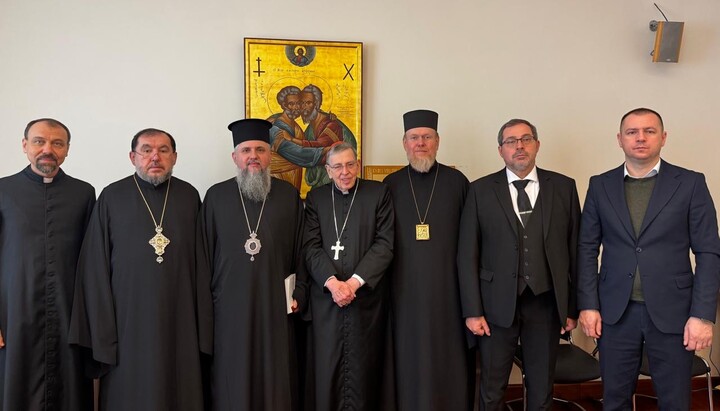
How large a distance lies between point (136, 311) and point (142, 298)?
8 centimetres

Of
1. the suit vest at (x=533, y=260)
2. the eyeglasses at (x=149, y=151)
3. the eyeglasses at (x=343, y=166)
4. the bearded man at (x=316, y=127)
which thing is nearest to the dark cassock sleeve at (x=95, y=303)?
the eyeglasses at (x=149, y=151)

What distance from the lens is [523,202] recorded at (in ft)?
9.46

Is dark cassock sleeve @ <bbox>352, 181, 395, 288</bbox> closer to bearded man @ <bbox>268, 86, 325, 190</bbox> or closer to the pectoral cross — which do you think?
the pectoral cross

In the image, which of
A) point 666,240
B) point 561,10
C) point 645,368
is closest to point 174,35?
point 561,10

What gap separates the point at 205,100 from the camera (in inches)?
145

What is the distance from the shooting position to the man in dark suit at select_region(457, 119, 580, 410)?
279 cm

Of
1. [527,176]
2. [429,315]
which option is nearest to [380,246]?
[429,315]

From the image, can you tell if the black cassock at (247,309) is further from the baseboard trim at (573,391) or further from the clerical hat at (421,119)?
the baseboard trim at (573,391)

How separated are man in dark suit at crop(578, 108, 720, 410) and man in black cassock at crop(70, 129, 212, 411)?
225 centimetres

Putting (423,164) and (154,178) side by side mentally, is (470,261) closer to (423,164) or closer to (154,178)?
(423,164)

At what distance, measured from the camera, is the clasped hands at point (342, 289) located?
286 centimetres

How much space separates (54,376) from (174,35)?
7.81ft

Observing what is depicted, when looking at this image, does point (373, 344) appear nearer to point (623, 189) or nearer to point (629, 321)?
point (629, 321)

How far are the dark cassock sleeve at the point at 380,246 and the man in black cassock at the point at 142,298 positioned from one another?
0.99 metres
